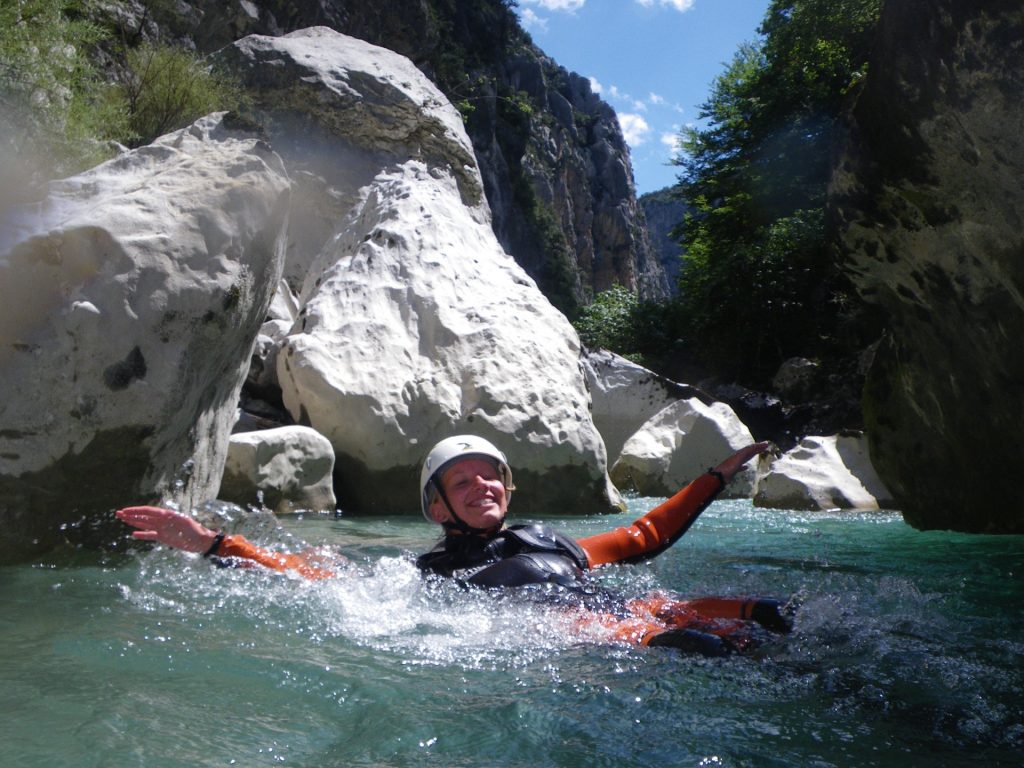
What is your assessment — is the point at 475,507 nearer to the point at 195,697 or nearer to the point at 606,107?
the point at 195,697

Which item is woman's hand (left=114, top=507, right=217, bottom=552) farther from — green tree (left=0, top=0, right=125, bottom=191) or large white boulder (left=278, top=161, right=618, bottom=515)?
large white boulder (left=278, top=161, right=618, bottom=515)

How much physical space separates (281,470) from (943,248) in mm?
4385

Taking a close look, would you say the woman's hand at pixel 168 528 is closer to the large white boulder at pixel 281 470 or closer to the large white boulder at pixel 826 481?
the large white boulder at pixel 281 470

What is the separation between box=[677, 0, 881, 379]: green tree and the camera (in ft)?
67.8

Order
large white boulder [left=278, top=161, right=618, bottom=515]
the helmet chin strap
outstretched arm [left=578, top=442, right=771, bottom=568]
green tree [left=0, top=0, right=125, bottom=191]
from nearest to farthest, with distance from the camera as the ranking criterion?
the helmet chin strap < outstretched arm [left=578, top=442, right=771, bottom=568] < green tree [left=0, top=0, right=125, bottom=191] < large white boulder [left=278, top=161, right=618, bottom=515]

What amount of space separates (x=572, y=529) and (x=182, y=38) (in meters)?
14.1

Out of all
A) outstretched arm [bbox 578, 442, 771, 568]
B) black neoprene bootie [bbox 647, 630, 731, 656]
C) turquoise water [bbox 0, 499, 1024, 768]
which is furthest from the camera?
outstretched arm [bbox 578, 442, 771, 568]

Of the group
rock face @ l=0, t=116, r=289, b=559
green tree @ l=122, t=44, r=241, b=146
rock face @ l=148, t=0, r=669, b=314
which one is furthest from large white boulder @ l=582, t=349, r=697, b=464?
rock face @ l=148, t=0, r=669, b=314

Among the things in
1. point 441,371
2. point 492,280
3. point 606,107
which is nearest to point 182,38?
point 492,280

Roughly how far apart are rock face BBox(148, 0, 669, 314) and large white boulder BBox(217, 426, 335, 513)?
11449 mm

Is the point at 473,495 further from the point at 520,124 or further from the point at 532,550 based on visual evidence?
the point at 520,124

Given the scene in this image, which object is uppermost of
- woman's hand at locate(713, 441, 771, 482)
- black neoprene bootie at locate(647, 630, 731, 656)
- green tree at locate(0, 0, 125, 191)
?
green tree at locate(0, 0, 125, 191)

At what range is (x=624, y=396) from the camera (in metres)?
11.9

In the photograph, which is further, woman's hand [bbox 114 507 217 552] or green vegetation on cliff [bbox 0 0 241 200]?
green vegetation on cliff [bbox 0 0 241 200]
